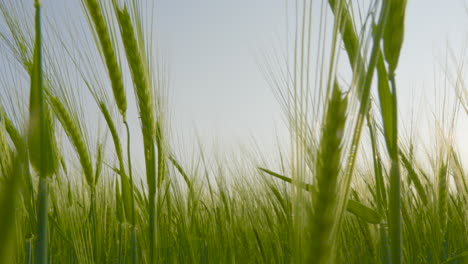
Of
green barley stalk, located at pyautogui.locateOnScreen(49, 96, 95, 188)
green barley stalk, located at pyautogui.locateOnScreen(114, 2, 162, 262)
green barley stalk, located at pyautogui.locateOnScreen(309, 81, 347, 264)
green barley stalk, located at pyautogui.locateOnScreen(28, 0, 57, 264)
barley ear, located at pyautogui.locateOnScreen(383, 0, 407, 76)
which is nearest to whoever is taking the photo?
green barley stalk, located at pyautogui.locateOnScreen(309, 81, 347, 264)

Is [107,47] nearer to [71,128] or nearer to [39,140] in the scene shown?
[71,128]

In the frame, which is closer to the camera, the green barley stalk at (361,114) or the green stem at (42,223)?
the green barley stalk at (361,114)

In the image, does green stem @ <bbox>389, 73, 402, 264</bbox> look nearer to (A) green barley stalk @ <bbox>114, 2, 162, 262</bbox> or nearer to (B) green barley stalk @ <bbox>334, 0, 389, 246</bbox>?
(B) green barley stalk @ <bbox>334, 0, 389, 246</bbox>

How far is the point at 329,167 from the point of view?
0.56m

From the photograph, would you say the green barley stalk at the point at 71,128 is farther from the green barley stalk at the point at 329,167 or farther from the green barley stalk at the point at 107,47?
the green barley stalk at the point at 329,167

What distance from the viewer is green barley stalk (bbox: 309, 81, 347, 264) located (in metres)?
0.55

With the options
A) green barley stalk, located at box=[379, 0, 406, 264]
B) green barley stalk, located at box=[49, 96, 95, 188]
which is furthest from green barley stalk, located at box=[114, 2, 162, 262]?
green barley stalk, located at box=[379, 0, 406, 264]

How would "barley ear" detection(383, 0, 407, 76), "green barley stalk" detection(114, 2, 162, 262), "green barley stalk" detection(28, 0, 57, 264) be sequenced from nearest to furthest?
"green barley stalk" detection(28, 0, 57, 264) → "barley ear" detection(383, 0, 407, 76) → "green barley stalk" detection(114, 2, 162, 262)

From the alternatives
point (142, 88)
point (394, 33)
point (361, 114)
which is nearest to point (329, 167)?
point (361, 114)

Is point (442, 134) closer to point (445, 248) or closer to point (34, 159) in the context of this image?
point (445, 248)

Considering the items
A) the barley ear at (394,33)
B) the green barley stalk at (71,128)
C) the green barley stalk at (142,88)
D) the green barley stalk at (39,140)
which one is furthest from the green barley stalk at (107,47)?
the barley ear at (394,33)

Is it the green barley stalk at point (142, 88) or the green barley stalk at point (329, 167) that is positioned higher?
the green barley stalk at point (142, 88)

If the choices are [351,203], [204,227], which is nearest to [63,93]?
[351,203]

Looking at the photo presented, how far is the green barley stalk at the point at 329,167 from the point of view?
548 millimetres
